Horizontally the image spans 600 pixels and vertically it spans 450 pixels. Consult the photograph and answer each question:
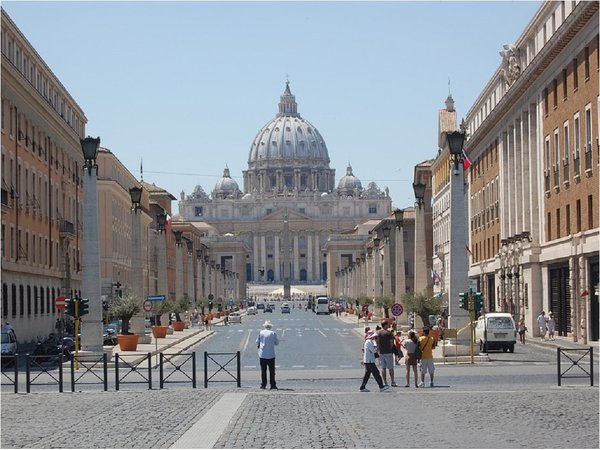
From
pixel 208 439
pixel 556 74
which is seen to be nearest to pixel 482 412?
pixel 208 439

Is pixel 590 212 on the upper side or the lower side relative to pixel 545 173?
lower

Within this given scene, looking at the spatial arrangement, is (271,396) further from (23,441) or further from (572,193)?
(572,193)

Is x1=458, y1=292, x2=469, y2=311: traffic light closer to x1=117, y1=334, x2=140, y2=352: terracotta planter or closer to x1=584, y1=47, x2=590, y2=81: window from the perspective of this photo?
x1=584, y1=47, x2=590, y2=81: window

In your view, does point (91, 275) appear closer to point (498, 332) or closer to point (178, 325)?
point (498, 332)

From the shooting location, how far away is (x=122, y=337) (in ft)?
171

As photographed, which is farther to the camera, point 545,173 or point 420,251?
point 420,251

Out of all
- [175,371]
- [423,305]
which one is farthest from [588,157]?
[175,371]

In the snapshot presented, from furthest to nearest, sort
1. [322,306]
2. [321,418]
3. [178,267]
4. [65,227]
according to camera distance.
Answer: [322,306] < [178,267] < [65,227] < [321,418]

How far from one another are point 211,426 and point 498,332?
3225cm

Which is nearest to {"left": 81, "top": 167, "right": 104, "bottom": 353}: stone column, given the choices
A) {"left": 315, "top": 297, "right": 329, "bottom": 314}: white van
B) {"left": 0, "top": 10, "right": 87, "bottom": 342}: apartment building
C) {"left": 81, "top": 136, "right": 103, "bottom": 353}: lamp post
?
{"left": 81, "top": 136, "right": 103, "bottom": 353}: lamp post

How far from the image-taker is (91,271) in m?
43.8

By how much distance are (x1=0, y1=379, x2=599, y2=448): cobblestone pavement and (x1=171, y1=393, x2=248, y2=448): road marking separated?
14 cm

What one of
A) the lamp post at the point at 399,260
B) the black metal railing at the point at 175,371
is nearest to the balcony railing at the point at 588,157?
the lamp post at the point at 399,260

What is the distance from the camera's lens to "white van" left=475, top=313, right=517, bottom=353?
5228cm
